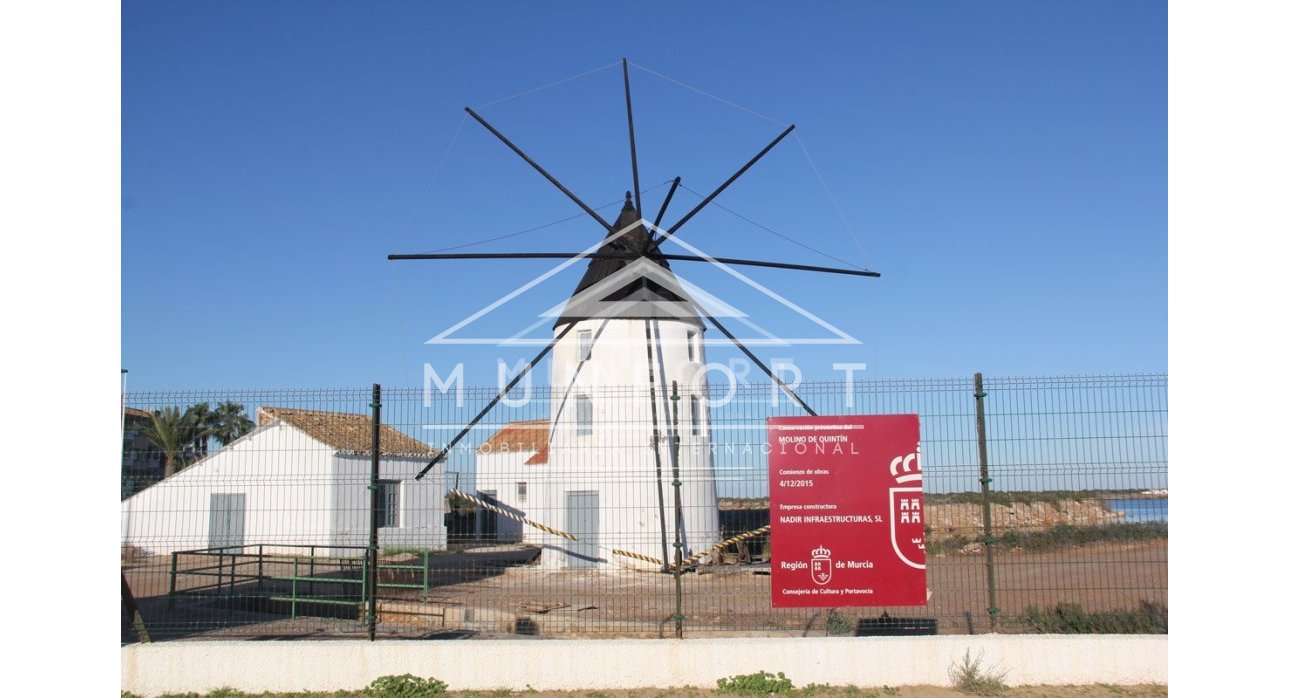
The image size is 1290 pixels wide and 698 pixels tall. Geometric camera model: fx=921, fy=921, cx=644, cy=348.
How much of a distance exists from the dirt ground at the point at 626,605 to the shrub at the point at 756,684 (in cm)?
125

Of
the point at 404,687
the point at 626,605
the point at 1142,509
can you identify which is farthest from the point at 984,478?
the point at 626,605

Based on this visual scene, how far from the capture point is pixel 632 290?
66.8 ft

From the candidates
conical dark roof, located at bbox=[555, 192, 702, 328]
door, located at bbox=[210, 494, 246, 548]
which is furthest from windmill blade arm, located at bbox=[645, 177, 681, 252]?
door, located at bbox=[210, 494, 246, 548]

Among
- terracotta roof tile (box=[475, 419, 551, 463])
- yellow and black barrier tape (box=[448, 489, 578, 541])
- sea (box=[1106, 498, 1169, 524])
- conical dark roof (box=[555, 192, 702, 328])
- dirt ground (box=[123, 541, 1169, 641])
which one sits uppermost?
conical dark roof (box=[555, 192, 702, 328])

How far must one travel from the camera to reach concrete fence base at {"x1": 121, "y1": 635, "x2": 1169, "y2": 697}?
8328mm

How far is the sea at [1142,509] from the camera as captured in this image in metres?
8.43

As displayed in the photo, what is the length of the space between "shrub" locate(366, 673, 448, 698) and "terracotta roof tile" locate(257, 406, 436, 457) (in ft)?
7.42

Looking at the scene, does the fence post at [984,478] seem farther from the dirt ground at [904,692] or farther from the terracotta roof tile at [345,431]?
the terracotta roof tile at [345,431]

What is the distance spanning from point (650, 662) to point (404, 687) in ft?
7.25

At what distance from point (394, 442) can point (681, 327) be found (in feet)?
29.0

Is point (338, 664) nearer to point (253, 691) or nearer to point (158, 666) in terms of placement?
point (253, 691)

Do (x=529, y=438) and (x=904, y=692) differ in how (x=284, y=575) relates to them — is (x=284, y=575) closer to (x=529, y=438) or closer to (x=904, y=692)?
(x=529, y=438)

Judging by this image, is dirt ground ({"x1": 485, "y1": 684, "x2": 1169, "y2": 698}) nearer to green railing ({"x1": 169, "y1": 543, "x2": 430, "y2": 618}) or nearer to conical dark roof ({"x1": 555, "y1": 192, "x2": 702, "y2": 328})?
green railing ({"x1": 169, "y1": 543, "x2": 430, "y2": 618})

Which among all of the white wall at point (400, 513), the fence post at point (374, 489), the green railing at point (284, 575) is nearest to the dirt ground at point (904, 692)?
the fence post at point (374, 489)
